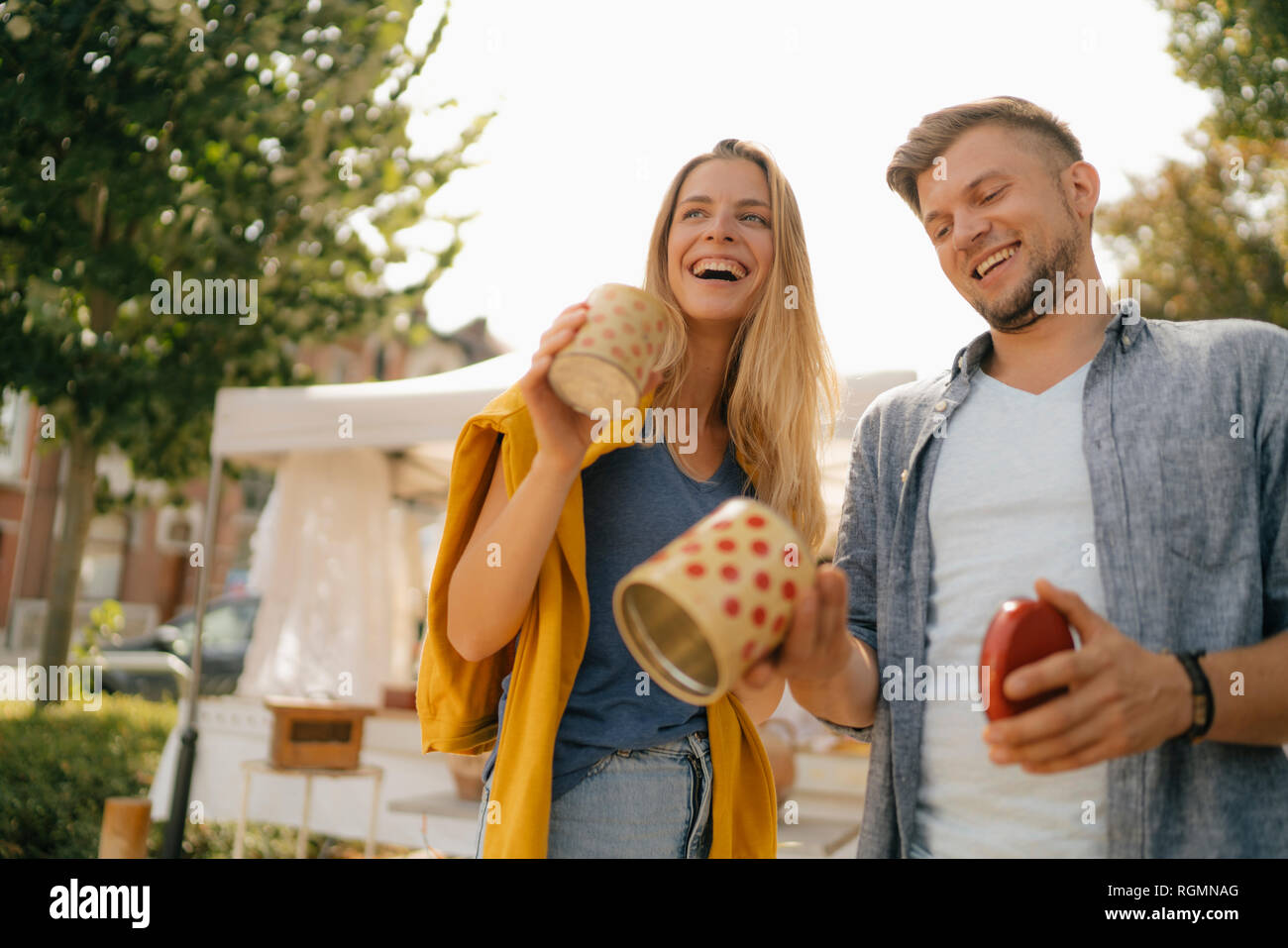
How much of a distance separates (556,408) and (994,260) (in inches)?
28.9

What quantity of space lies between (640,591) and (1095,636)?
48cm

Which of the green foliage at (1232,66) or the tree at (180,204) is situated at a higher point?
the green foliage at (1232,66)

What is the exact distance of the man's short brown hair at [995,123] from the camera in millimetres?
1519

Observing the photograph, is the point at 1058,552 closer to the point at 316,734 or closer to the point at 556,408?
the point at 556,408

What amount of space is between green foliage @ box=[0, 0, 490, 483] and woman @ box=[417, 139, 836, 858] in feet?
15.8

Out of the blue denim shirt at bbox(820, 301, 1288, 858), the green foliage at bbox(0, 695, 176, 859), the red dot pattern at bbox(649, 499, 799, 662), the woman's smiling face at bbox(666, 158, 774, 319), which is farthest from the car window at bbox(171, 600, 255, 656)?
the red dot pattern at bbox(649, 499, 799, 662)

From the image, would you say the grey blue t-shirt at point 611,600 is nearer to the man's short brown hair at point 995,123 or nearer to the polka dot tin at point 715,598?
the polka dot tin at point 715,598

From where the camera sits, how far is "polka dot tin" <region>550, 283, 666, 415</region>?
120 centimetres

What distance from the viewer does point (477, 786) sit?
445cm

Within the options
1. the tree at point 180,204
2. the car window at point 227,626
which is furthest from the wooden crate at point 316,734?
the car window at point 227,626

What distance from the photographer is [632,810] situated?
4.72 feet

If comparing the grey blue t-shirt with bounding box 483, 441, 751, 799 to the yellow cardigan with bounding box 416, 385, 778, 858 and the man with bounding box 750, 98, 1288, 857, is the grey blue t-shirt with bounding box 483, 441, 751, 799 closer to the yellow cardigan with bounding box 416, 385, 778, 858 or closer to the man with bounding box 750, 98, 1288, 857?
the yellow cardigan with bounding box 416, 385, 778, 858

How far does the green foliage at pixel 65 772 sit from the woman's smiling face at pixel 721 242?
511 centimetres
